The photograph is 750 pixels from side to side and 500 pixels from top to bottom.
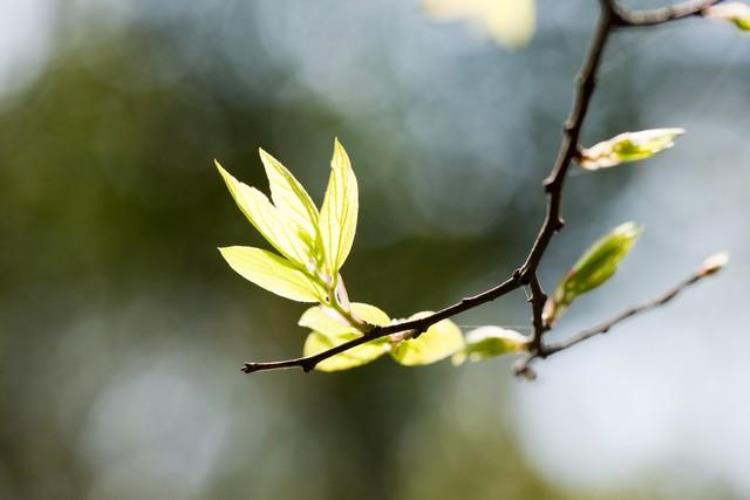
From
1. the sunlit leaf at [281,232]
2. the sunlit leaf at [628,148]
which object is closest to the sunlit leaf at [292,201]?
the sunlit leaf at [281,232]

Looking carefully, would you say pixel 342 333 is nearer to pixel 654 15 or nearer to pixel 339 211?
pixel 339 211

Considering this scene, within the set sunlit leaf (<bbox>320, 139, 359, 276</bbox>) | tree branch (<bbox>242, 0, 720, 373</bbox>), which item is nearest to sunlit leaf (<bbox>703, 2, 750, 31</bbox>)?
tree branch (<bbox>242, 0, 720, 373</bbox>)

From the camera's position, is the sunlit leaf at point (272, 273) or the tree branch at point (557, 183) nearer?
the tree branch at point (557, 183)

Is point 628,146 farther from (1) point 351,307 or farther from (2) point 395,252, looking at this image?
(2) point 395,252

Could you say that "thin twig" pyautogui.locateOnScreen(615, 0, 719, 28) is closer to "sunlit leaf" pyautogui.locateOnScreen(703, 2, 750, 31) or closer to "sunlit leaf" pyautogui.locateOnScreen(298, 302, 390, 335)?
"sunlit leaf" pyautogui.locateOnScreen(703, 2, 750, 31)

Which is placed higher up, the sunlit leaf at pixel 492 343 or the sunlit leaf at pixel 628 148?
the sunlit leaf at pixel 628 148

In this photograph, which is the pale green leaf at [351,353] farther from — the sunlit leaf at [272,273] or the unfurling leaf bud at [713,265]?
the unfurling leaf bud at [713,265]

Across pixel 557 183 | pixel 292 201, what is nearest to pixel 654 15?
pixel 557 183

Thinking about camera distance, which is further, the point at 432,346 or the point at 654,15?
the point at 432,346
